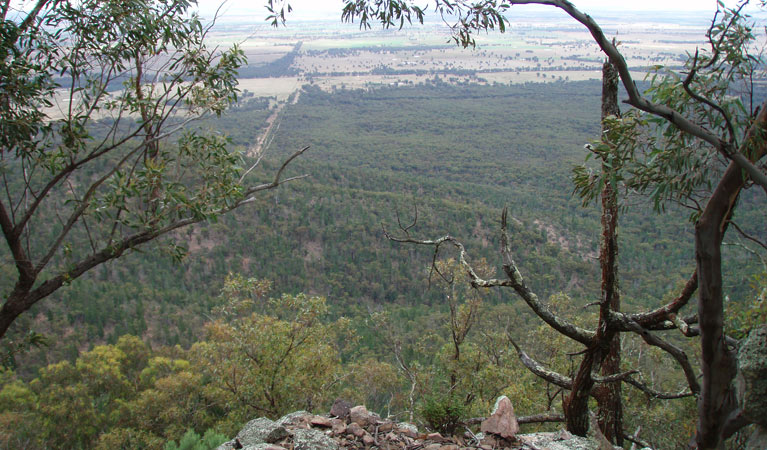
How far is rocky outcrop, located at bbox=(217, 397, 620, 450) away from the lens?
4.25 m

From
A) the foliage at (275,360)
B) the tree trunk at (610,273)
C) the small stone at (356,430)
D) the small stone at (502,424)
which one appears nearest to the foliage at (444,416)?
the small stone at (502,424)

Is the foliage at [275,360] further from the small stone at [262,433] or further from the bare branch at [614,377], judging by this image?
the bare branch at [614,377]

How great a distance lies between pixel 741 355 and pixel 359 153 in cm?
6194

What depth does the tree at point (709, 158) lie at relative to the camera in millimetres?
2934

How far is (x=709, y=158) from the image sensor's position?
11.7 feet

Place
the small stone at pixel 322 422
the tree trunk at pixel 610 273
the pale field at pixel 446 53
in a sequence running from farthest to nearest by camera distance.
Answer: the pale field at pixel 446 53 → the small stone at pixel 322 422 → the tree trunk at pixel 610 273

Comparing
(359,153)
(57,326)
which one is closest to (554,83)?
(359,153)

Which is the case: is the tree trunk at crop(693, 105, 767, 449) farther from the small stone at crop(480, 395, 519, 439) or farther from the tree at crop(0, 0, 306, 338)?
the tree at crop(0, 0, 306, 338)

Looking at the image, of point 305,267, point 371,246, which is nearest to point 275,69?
point 371,246

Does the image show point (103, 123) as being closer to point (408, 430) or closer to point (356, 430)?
point (356, 430)

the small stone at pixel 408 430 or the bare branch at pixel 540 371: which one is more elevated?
the bare branch at pixel 540 371

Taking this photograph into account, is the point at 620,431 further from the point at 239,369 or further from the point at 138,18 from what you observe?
the point at 239,369

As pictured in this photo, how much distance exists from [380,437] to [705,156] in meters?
3.33

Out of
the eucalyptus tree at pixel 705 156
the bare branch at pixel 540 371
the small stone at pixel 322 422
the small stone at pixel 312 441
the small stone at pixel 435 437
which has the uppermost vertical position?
the eucalyptus tree at pixel 705 156
